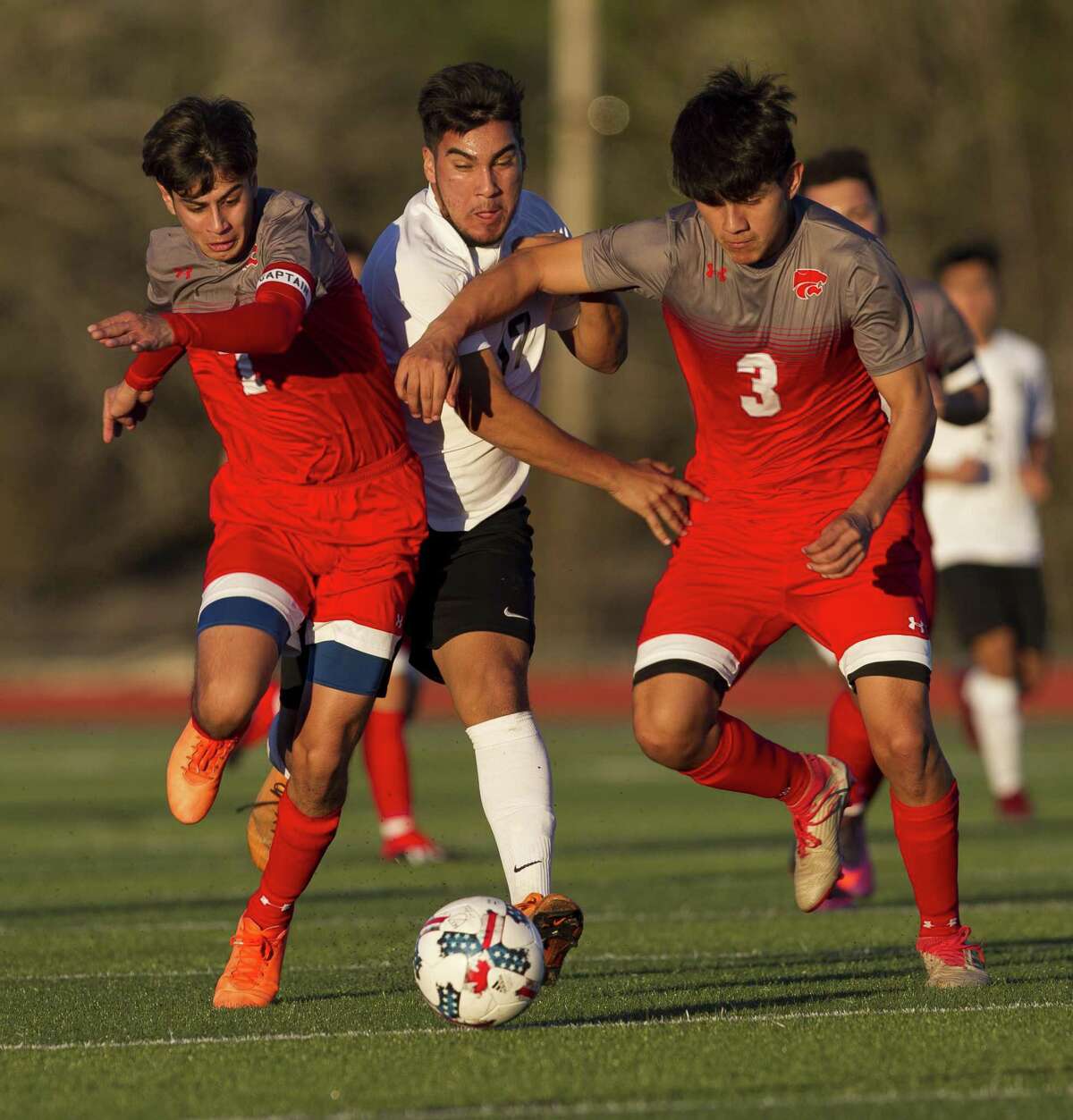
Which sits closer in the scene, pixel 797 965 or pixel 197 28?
pixel 797 965

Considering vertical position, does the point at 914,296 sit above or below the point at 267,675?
above

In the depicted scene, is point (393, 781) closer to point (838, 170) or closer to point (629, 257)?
point (838, 170)

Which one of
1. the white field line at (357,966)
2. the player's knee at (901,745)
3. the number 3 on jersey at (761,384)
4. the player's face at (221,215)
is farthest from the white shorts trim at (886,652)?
the player's face at (221,215)

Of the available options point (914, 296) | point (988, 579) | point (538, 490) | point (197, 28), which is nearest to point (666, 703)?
point (914, 296)

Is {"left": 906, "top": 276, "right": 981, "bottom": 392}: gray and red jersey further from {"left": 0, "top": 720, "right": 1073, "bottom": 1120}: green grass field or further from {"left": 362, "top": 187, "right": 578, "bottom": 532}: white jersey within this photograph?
{"left": 0, "top": 720, "right": 1073, "bottom": 1120}: green grass field

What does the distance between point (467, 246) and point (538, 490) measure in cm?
2011

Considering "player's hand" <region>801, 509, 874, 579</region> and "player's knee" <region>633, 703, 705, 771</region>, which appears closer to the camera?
"player's hand" <region>801, 509, 874, 579</region>

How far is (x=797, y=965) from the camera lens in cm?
642

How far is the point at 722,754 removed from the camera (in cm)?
603

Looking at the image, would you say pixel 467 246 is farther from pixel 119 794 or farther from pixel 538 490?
pixel 538 490

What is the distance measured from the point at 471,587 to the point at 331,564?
404mm

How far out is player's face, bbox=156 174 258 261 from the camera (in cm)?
559

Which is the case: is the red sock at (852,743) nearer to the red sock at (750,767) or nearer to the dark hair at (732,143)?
the red sock at (750,767)

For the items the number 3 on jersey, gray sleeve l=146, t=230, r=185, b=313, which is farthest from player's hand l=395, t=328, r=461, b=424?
the number 3 on jersey
